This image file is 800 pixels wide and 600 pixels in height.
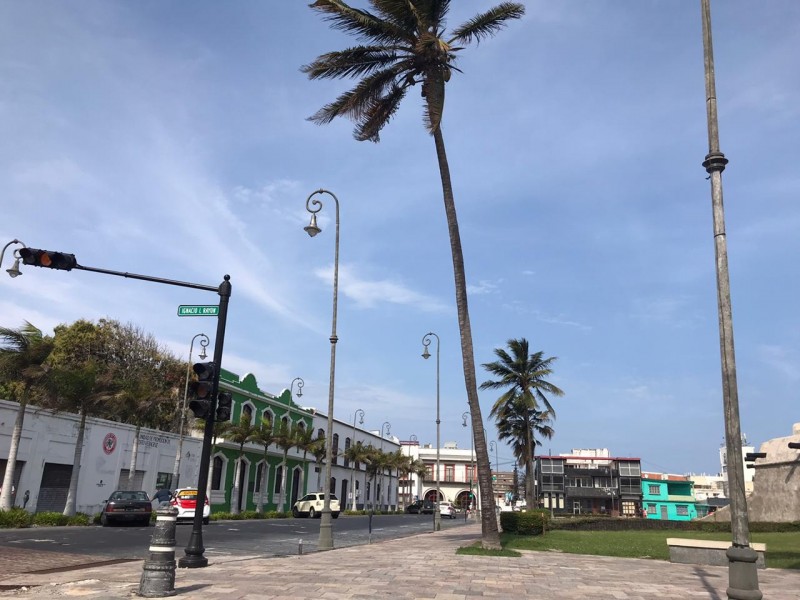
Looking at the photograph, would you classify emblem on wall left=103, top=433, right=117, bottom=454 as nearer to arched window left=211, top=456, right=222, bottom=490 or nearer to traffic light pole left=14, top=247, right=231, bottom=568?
arched window left=211, top=456, right=222, bottom=490

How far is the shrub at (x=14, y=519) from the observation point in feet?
Result: 72.5

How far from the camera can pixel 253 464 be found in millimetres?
52000

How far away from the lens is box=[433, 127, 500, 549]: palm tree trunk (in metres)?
18.4

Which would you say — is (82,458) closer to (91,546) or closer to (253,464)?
(91,546)

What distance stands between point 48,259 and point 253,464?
42315mm

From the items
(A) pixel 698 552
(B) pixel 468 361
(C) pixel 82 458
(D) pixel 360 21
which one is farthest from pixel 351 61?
(C) pixel 82 458

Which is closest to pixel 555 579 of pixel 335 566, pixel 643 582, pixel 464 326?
pixel 643 582

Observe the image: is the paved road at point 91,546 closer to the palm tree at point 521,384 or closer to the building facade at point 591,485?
the palm tree at point 521,384

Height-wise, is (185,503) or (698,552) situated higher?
(185,503)

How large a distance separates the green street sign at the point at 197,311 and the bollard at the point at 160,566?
4.93 metres

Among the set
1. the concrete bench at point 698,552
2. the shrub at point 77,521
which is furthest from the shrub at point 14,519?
the concrete bench at point 698,552

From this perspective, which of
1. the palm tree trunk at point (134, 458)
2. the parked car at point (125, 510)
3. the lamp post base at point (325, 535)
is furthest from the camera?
the palm tree trunk at point (134, 458)

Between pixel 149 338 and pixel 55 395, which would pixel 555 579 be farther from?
pixel 149 338

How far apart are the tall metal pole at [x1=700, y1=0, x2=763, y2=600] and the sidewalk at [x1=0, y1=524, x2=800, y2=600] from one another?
11.1 feet
